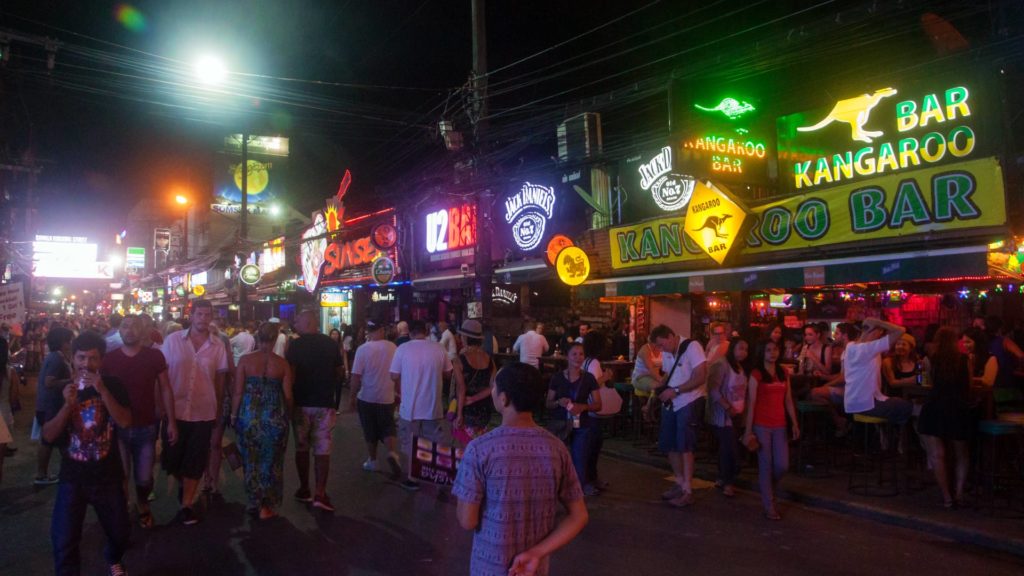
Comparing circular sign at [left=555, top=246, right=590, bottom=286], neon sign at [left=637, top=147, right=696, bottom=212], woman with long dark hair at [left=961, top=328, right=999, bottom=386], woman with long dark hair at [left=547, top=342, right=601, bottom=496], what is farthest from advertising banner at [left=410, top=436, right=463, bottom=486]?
neon sign at [left=637, top=147, right=696, bottom=212]

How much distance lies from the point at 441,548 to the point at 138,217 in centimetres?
8640

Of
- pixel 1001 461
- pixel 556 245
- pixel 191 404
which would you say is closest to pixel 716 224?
pixel 556 245

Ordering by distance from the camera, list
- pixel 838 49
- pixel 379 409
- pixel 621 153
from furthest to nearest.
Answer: pixel 621 153 → pixel 838 49 → pixel 379 409

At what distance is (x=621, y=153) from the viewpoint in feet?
42.3

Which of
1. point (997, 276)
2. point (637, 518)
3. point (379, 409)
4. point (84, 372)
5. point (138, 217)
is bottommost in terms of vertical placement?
point (637, 518)

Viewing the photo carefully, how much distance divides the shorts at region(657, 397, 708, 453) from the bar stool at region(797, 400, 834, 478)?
2221 millimetres

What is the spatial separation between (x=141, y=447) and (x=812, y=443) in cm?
810

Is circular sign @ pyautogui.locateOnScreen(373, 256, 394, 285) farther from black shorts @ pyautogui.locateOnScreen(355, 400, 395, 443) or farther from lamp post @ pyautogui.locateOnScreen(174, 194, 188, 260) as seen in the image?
lamp post @ pyautogui.locateOnScreen(174, 194, 188, 260)

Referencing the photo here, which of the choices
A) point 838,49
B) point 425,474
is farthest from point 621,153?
point 425,474

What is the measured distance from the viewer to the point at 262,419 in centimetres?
662

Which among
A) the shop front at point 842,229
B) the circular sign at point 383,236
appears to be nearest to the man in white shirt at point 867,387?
the shop front at point 842,229

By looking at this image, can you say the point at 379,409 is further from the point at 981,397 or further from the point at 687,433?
the point at 981,397

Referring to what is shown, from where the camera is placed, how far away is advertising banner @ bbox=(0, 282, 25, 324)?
42.1ft

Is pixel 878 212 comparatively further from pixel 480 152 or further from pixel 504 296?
pixel 504 296
